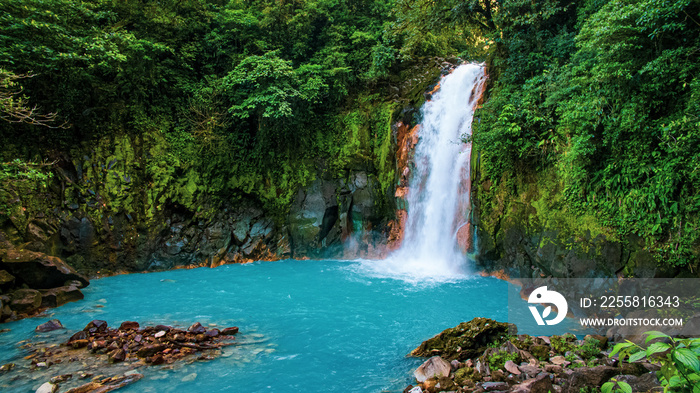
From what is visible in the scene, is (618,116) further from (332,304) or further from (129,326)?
(129,326)

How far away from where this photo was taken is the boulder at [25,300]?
24.2ft

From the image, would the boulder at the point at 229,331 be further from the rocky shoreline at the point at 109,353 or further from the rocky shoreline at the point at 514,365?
the rocky shoreline at the point at 514,365

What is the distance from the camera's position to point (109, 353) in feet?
18.2

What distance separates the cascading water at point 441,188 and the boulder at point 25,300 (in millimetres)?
8834

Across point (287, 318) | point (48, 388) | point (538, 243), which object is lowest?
point (287, 318)

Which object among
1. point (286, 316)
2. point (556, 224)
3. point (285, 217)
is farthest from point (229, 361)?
point (285, 217)

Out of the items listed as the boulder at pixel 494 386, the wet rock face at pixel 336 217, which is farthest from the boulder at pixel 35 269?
the boulder at pixel 494 386

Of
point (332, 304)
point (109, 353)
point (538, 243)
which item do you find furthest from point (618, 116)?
point (109, 353)

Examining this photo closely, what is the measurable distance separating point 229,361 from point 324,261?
26.1 ft

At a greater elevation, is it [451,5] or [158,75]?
[451,5]

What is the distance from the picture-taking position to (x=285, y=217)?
546 inches

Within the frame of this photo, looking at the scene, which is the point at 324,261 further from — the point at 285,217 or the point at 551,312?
the point at 551,312

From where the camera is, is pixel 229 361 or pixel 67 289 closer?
pixel 229 361

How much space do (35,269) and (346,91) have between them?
11264 millimetres
